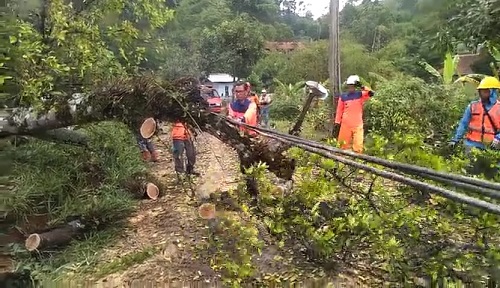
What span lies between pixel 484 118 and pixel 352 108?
74.6 inches

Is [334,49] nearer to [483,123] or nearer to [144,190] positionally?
[483,123]

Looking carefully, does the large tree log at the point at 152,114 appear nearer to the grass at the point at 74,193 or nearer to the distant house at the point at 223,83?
A: the grass at the point at 74,193

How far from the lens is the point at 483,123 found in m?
4.84

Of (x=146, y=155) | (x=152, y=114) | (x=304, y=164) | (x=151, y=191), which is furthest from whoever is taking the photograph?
(x=146, y=155)

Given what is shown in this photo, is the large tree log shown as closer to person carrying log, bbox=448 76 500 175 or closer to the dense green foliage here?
the dense green foliage

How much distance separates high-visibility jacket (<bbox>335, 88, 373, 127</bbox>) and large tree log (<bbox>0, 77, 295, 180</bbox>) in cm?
216

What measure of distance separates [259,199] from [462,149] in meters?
2.73

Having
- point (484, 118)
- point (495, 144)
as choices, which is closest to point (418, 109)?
point (484, 118)

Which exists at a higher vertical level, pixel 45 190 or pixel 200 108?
pixel 200 108

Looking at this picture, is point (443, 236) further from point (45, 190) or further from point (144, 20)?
point (144, 20)

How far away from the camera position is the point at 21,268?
4051 millimetres

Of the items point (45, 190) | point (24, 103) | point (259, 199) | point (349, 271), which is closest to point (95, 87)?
point (24, 103)

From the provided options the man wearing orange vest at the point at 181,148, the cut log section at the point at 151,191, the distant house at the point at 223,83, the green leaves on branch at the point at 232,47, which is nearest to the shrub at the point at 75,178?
the cut log section at the point at 151,191

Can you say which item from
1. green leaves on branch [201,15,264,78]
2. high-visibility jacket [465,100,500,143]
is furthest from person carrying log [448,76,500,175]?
green leaves on branch [201,15,264,78]
